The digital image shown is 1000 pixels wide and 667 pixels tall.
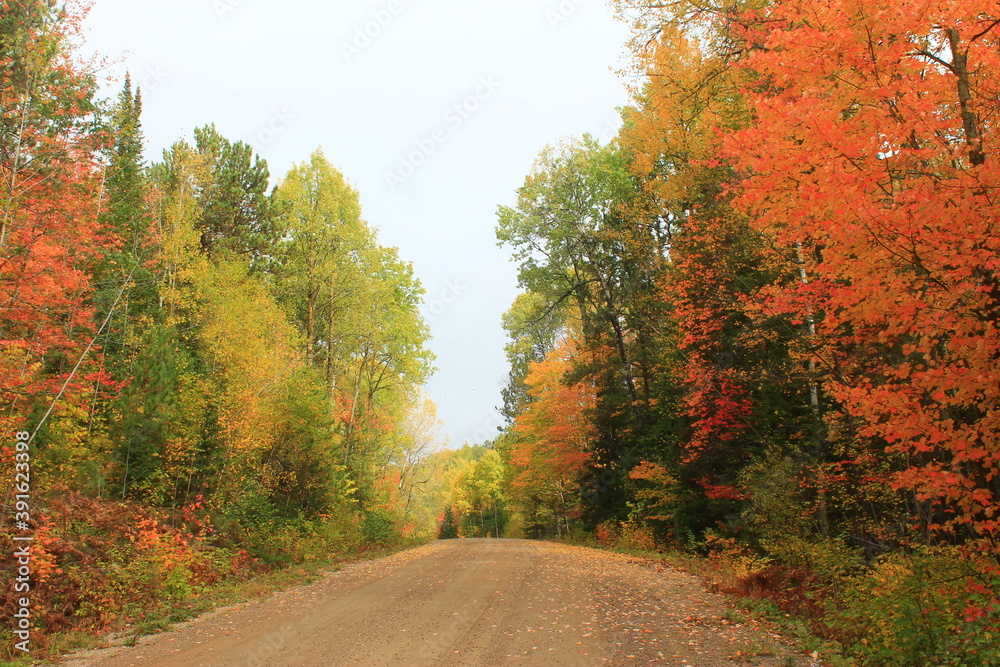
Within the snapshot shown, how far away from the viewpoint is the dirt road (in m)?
5.73

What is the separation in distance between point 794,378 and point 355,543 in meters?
14.6

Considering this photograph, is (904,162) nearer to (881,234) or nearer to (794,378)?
(881,234)

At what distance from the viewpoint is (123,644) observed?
6.87m

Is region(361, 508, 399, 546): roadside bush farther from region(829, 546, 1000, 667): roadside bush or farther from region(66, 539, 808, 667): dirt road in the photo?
region(829, 546, 1000, 667): roadside bush

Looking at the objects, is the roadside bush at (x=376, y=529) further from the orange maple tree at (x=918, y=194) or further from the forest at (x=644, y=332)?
the orange maple tree at (x=918, y=194)

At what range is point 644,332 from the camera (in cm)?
1853

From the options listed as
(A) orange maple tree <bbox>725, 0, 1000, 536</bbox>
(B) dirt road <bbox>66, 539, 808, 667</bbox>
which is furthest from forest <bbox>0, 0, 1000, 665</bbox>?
(B) dirt road <bbox>66, 539, 808, 667</bbox>

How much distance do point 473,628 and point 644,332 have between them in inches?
520

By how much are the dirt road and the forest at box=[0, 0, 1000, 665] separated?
1.23 metres

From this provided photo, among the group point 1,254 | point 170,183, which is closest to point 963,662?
point 1,254

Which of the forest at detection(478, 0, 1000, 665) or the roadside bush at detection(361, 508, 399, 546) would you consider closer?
the forest at detection(478, 0, 1000, 665)

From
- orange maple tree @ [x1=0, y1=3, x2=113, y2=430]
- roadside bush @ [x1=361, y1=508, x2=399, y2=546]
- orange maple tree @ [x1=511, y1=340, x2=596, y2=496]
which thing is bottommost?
roadside bush @ [x1=361, y1=508, x2=399, y2=546]

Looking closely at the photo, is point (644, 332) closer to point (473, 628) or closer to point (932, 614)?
point (473, 628)

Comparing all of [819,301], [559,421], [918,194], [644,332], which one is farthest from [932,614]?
[559,421]
